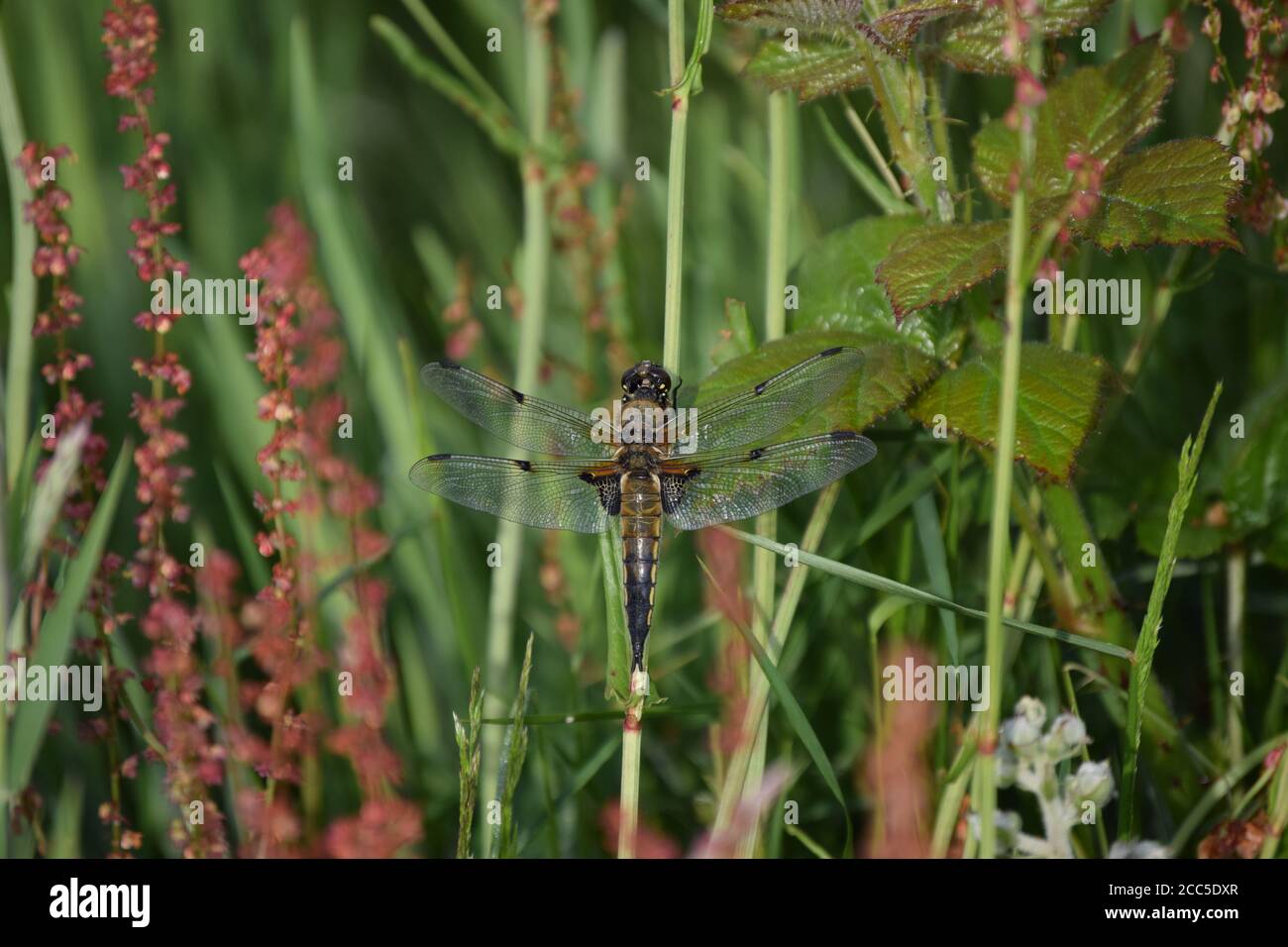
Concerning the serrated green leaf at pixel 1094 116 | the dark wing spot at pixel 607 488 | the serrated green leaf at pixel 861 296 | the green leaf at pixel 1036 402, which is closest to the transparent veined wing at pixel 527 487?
the dark wing spot at pixel 607 488

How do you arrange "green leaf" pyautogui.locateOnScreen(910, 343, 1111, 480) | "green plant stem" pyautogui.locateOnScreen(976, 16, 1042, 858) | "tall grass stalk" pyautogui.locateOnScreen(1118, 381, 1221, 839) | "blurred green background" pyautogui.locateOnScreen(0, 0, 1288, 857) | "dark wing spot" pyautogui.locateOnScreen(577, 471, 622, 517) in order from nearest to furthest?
"green plant stem" pyautogui.locateOnScreen(976, 16, 1042, 858) → "tall grass stalk" pyautogui.locateOnScreen(1118, 381, 1221, 839) → "green leaf" pyautogui.locateOnScreen(910, 343, 1111, 480) → "dark wing spot" pyautogui.locateOnScreen(577, 471, 622, 517) → "blurred green background" pyautogui.locateOnScreen(0, 0, 1288, 857)

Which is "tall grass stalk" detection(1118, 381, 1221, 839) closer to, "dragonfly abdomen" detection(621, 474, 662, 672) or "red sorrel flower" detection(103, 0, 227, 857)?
"dragonfly abdomen" detection(621, 474, 662, 672)

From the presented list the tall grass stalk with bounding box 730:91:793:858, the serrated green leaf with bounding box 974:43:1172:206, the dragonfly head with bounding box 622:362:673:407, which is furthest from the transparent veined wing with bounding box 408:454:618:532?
the serrated green leaf with bounding box 974:43:1172:206

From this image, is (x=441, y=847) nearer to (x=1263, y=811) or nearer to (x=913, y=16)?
(x=1263, y=811)

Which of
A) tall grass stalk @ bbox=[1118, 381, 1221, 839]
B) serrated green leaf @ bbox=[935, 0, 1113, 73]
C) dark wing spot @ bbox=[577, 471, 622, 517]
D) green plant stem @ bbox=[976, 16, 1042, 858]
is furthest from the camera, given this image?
dark wing spot @ bbox=[577, 471, 622, 517]

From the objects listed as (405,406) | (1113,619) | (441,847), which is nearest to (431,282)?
(405,406)

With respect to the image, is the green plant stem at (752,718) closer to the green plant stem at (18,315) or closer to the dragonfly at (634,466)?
the dragonfly at (634,466)
